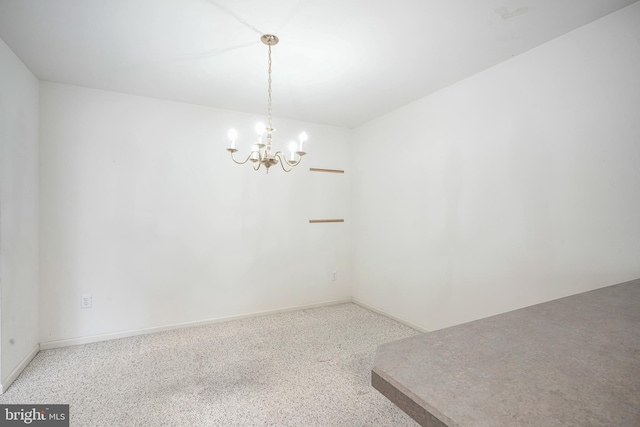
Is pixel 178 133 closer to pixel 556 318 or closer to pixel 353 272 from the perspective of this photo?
pixel 353 272

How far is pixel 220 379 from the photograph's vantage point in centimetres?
219

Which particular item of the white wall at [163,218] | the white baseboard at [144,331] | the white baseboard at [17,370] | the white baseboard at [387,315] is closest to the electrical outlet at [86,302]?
the white wall at [163,218]

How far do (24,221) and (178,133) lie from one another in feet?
4.88

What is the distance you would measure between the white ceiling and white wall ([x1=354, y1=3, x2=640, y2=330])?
9.9 inches

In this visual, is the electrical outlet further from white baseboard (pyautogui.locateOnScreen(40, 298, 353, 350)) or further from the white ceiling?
the white ceiling

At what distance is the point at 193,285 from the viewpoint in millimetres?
3246

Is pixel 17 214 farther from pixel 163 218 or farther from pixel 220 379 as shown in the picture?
pixel 220 379

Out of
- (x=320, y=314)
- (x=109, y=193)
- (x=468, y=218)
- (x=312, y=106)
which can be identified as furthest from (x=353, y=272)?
(x=109, y=193)

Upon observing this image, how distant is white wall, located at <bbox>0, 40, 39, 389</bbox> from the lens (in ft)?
6.79

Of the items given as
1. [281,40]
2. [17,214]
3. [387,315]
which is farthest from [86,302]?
[387,315]

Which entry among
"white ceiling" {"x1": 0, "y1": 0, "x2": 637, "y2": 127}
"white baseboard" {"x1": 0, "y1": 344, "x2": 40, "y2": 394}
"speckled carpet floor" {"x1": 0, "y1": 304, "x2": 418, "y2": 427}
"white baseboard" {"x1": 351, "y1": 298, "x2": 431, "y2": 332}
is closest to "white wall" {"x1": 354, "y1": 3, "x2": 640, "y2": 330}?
"white baseboard" {"x1": 351, "y1": 298, "x2": 431, "y2": 332}

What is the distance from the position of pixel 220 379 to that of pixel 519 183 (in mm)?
2676

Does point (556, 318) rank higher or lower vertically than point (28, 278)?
higher

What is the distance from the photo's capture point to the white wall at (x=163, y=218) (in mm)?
2730
